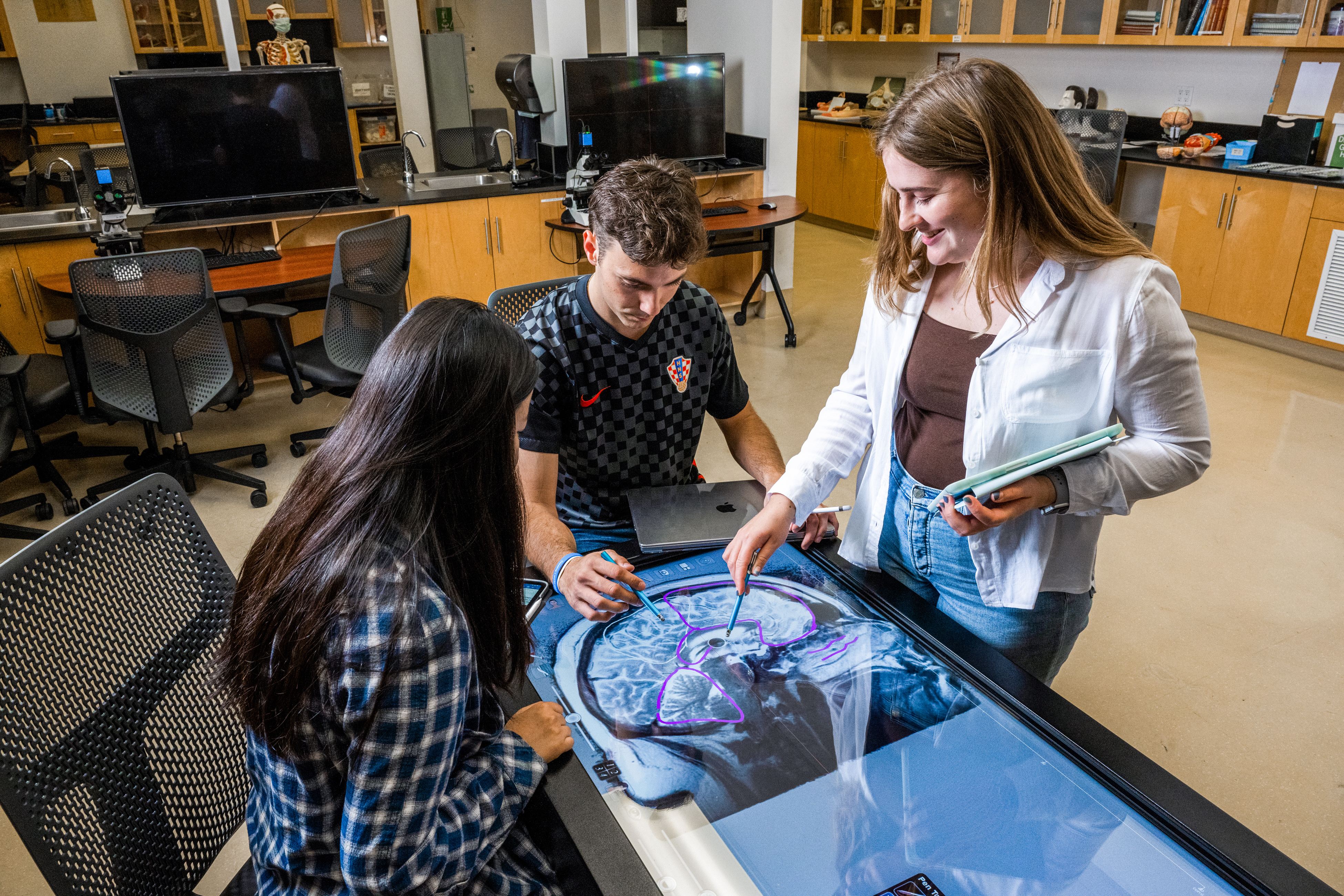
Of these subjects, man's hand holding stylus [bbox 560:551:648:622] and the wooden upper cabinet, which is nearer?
man's hand holding stylus [bbox 560:551:648:622]

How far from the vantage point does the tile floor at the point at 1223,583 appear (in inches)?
79.1

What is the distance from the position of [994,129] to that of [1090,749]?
2.43 feet

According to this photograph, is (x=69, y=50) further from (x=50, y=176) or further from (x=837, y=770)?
(x=837, y=770)

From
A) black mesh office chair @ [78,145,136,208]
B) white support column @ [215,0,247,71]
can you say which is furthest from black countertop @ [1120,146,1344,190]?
black mesh office chair @ [78,145,136,208]

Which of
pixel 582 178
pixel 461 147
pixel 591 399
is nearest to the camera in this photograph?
pixel 591 399

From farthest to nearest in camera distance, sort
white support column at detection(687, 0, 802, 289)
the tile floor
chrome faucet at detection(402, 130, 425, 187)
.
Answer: white support column at detection(687, 0, 802, 289)
chrome faucet at detection(402, 130, 425, 187)
the tile floor

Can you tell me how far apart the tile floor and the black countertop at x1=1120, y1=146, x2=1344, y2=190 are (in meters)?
0.84

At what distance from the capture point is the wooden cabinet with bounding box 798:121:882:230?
6688 mm

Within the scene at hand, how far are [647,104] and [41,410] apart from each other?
3.08m

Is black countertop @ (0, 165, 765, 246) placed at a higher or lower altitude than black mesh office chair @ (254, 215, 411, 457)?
higher

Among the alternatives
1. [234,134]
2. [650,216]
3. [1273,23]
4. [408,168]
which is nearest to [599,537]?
[650,216]

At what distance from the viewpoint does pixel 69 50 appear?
7051 mm

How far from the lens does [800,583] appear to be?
139 cm

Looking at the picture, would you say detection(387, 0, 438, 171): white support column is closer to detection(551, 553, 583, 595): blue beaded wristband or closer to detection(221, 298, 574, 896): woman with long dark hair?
detection(551, 553, 583, 595): blue beaded wristband
